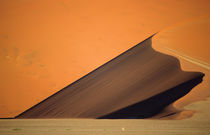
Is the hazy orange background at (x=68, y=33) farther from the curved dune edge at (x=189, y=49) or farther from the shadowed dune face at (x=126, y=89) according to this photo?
the shadowed dune face at (x=126, y=89)

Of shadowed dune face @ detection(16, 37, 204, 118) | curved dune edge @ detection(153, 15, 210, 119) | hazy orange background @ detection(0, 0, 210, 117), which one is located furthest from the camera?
hazy orange background @ detection(0, 0, 210, 117)

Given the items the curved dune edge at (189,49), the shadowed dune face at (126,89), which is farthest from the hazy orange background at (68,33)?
the shadowed dune face at (126,89)

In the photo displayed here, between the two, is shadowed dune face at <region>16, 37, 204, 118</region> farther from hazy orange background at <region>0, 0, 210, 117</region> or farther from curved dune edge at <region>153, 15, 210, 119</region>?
hazy orange background at <region>0, 0, 210, 117</region>

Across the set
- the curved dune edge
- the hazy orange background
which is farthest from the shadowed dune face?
the hazy orange background

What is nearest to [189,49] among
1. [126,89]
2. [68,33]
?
[126,89]

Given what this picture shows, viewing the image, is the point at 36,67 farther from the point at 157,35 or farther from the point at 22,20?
the point at 157,35

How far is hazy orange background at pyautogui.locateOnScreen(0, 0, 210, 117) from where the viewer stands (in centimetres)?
523

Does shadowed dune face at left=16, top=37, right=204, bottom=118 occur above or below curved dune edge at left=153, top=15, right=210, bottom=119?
below

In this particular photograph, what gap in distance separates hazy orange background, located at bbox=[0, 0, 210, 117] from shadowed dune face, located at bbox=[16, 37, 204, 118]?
53 centimetres

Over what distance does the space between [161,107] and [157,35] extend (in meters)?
3.26

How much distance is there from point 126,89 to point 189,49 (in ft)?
6.12

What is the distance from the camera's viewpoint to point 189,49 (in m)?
4.72

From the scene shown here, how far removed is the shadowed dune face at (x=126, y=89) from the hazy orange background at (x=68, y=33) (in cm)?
53

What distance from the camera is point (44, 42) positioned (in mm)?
Answer: 5699
